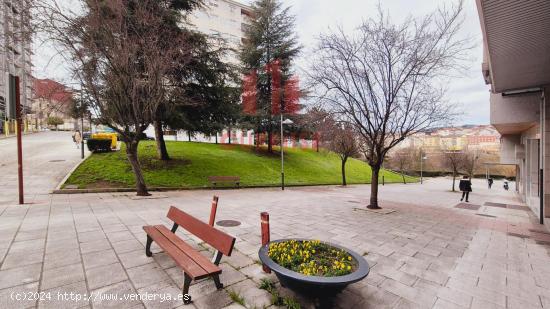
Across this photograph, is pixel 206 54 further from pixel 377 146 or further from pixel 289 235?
pixel 289 235

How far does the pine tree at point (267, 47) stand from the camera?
2714 centimetres

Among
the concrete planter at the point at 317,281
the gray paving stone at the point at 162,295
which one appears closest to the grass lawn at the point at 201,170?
the gray paving stone at the point at 162,295

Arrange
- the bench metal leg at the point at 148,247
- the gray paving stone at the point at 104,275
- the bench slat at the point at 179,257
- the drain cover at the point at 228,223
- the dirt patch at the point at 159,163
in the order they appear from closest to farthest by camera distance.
Answer: the bench slat at the point at 179,257, the gray paving stone at the point at 104,275, the bench metal leg at the point at 148,247, the drain cover at the point at 228,223, the dirt patch at the point at 159,163

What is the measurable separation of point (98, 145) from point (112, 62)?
433 inches

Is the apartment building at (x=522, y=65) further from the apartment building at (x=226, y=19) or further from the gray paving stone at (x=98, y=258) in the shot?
the apartment building at (x=226, y=19)

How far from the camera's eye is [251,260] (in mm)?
4734

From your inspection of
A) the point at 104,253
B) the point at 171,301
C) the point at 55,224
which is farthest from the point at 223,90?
the point at 171,301

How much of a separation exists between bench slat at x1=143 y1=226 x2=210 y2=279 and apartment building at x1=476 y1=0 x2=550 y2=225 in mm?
6112

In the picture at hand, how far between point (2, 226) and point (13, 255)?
97.9 inches

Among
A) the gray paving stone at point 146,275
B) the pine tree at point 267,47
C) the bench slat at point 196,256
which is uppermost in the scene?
the pine tree at point 267,47

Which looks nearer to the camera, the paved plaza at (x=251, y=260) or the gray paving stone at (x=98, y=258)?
the paved plaza at (x=251, y=260)

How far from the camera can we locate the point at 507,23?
517 cm

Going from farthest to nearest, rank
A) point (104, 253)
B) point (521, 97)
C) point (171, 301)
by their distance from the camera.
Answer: point (521, 97)
point (104, 253)
point (171, 301)

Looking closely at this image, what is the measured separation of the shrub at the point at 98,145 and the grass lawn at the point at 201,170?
3.85ft
